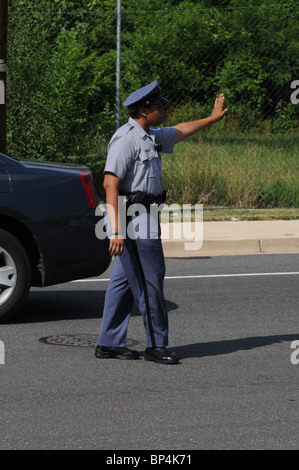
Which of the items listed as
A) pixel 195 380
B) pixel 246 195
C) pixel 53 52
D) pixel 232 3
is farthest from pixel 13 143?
pixel 232 3

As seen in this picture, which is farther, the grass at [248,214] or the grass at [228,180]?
the grass at [228,180]

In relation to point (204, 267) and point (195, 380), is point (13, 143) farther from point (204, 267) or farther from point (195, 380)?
point (195, 380)

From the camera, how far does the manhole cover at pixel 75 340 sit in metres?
7.28

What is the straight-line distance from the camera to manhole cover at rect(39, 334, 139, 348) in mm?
7277

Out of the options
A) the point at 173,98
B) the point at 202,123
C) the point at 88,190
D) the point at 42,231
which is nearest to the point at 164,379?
the point at 202,123

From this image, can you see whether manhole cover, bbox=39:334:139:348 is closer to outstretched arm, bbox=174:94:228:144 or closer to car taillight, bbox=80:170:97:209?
car taillight, bbox=80:170:97:209

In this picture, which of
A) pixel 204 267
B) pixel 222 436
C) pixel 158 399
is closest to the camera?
pixel 222 436

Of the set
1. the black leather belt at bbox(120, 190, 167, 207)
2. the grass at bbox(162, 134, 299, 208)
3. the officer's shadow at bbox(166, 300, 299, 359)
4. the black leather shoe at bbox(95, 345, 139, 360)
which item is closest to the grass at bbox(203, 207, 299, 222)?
the grass at bbox(162, 134, 299, 208)

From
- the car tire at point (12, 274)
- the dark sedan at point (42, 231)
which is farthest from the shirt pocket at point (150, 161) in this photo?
the car tire at point (12, 274)

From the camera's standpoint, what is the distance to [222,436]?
5.11 meters

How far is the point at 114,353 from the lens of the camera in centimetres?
685

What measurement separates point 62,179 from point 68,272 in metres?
0.73

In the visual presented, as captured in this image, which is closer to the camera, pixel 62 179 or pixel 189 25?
pixel 62 179

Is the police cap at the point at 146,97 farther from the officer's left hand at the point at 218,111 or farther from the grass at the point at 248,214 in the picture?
the grass at the point at 248,214
